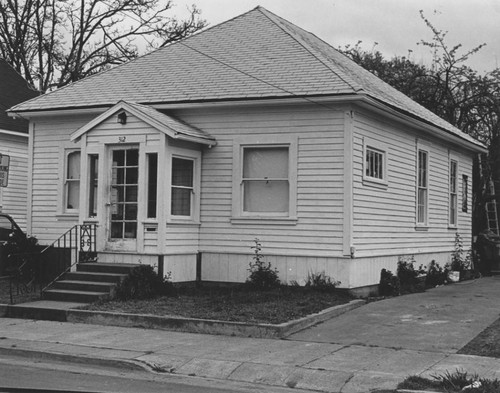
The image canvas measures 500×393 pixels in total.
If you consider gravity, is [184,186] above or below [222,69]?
below

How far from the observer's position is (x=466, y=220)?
24.4m

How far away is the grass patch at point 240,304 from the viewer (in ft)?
43.2

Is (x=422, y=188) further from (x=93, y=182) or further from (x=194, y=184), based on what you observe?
(x=93, y=182)

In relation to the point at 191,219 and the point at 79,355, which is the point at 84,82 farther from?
the point at 79,355

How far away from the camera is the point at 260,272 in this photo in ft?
53.2

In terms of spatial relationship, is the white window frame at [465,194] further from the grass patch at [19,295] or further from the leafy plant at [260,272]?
the grass patch at [19,295]

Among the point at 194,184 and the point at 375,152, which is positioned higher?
the point at 375,152

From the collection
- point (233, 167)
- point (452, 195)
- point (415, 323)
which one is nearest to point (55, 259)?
point (233, 167)

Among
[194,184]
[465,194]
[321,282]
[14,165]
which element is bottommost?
[321,282]

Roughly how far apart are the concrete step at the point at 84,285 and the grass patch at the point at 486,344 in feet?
23.1

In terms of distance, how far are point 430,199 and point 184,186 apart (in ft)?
24.5

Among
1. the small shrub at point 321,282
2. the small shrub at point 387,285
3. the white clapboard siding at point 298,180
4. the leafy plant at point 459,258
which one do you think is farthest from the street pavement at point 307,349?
the leafy plant at point 459,258

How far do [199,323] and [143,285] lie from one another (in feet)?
10.2

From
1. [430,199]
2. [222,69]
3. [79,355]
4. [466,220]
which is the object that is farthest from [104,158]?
[466,220]
